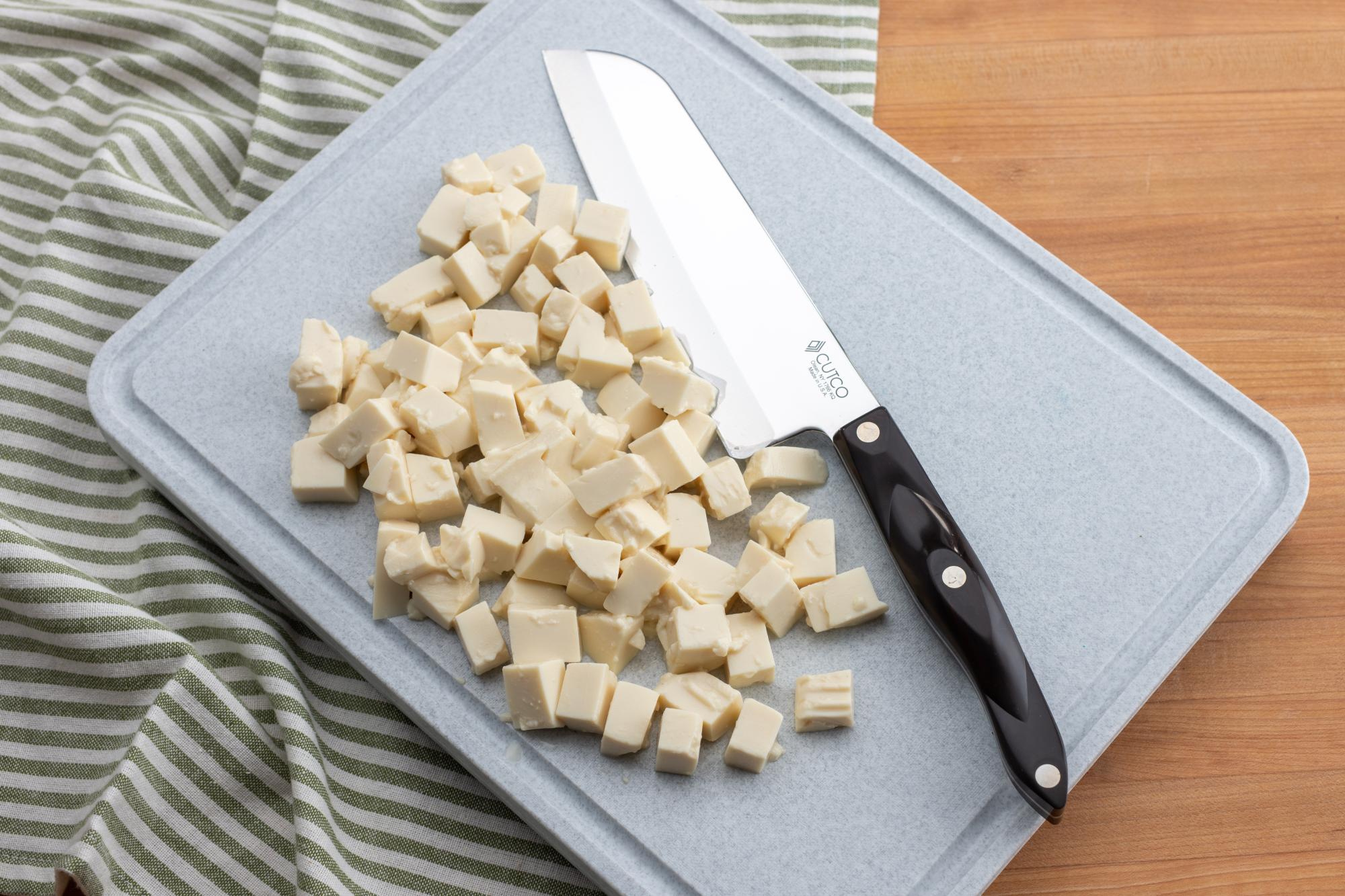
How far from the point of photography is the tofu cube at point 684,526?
1497 millimetres

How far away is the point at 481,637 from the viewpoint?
145 cm

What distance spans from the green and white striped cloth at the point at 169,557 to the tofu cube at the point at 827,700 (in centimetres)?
40

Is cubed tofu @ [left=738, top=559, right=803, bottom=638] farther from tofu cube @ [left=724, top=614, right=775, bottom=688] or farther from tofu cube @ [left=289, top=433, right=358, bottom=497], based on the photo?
tofu cube @ [left=289, top=433, right=358, bottom=497]

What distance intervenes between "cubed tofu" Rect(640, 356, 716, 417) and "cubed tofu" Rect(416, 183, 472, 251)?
1.26ft

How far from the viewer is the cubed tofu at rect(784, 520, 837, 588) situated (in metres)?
1.49

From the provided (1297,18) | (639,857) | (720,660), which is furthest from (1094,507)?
(1297,18)

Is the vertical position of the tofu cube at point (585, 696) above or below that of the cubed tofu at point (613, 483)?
below

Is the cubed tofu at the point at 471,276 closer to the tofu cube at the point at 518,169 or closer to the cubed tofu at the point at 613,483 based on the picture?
the tofu cube at the point at 518,169

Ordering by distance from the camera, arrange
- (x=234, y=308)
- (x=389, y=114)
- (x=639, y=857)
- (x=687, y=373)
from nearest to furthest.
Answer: (x=639, y=857)
(x=687, y=373)
(x=234, y=308)
(x=389, y=114)

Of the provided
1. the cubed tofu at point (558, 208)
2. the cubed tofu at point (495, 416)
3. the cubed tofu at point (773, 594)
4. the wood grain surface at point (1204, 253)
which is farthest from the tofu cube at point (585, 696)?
the cubed tofu at point (558, 208)

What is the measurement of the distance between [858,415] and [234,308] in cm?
98

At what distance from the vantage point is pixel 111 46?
2.07 m

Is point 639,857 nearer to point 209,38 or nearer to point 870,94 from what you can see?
point 870,94

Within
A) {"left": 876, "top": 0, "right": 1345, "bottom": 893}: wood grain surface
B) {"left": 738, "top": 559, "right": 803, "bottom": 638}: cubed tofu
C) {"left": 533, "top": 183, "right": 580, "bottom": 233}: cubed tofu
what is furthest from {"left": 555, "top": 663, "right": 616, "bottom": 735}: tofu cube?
{"left": 533, "top": 183, "right": 580, "bottom": 233}: cubed tofu
